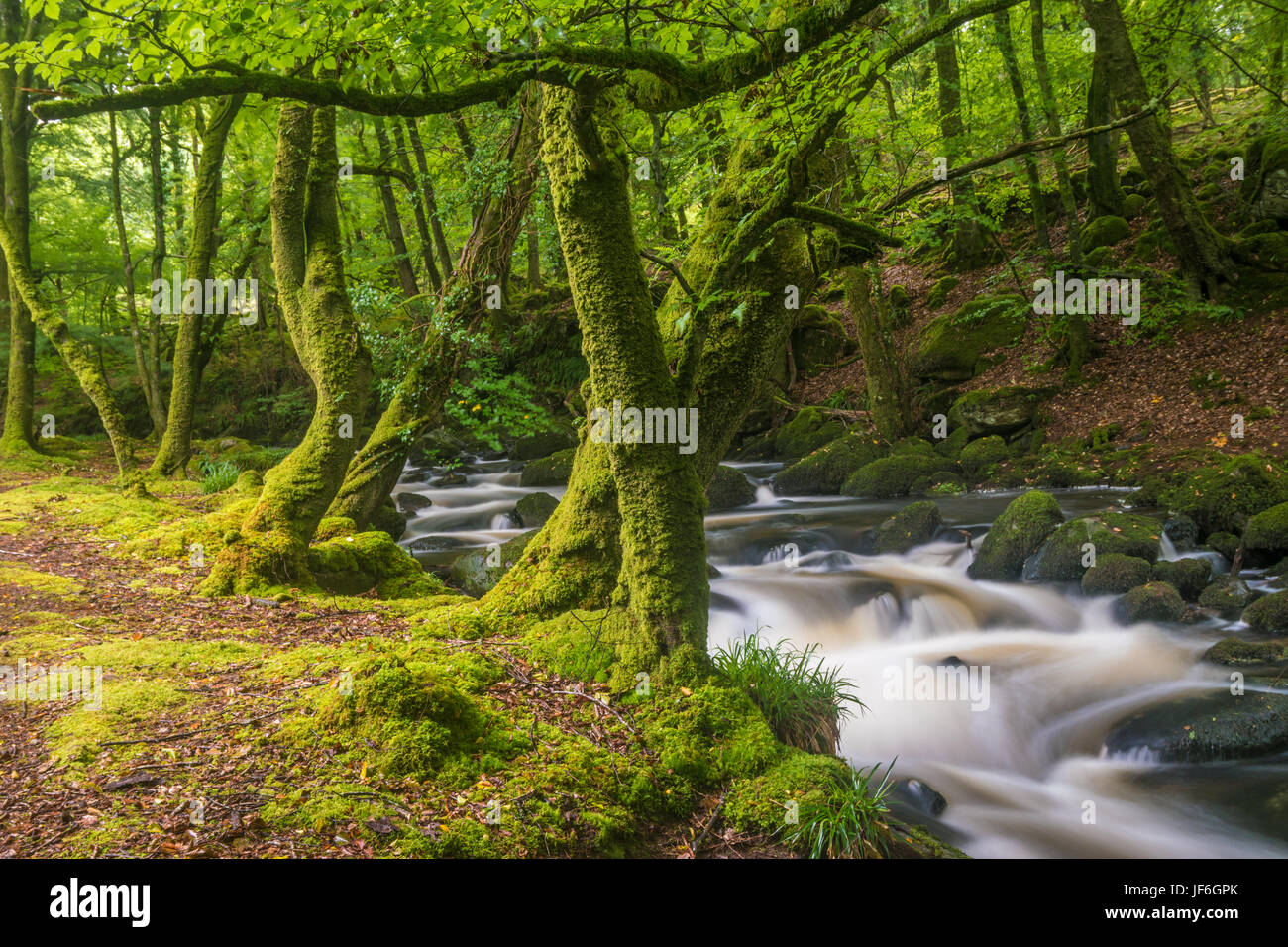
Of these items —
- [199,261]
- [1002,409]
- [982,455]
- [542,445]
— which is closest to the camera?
[199,261]

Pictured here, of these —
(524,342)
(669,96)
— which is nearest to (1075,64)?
(524,342)

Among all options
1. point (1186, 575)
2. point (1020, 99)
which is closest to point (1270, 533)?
point (1186, 575)

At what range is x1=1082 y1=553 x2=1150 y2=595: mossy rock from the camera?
27.3ft

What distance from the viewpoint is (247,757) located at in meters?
3.46

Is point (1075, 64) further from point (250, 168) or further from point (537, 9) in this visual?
point (250, 168)

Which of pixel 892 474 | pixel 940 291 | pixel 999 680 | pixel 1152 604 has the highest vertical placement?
pixel 940 291

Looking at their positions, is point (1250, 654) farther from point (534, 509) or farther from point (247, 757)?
point (534, 509)

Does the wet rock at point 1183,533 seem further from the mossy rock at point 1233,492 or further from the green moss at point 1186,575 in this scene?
the green moss at point 1186,575

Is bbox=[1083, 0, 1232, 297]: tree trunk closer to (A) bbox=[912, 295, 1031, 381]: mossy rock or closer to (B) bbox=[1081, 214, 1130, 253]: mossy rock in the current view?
(B) bbox=[1081, 214, 1130, 253]: mossy rock

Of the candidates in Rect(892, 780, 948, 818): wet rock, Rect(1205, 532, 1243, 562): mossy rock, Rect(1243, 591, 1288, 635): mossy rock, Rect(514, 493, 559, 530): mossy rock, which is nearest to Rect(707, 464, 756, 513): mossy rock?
Rect(514, 493, 559, 530): mossy rock

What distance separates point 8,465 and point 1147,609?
17.2 meters

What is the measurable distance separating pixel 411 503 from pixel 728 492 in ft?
19.8

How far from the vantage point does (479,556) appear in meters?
9.27

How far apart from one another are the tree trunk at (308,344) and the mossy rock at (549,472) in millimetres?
7516
